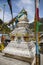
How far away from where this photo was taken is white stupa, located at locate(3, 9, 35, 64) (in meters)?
5.84

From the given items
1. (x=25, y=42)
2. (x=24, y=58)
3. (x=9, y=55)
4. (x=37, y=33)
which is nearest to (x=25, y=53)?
(x=24, y=58)

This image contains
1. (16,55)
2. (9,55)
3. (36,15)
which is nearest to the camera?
(36,15)

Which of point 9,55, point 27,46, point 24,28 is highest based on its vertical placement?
point 24,28

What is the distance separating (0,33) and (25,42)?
3.16 meters

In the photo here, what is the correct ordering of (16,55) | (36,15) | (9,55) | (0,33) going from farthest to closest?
(0,33) → (9,55) → (16,55) → (36,15)

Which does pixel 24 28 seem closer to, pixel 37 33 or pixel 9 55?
pixel 9 55

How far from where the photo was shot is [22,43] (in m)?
6.29

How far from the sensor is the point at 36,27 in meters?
4.23

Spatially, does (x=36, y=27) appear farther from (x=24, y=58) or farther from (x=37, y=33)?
(x=24, y=58)

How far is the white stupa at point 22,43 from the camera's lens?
5.84 meters

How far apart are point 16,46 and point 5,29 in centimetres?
302

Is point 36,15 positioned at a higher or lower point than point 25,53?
higher

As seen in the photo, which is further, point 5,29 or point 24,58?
point 5,29

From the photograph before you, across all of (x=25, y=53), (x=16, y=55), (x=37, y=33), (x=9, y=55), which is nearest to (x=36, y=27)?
(x=37, y=33)
